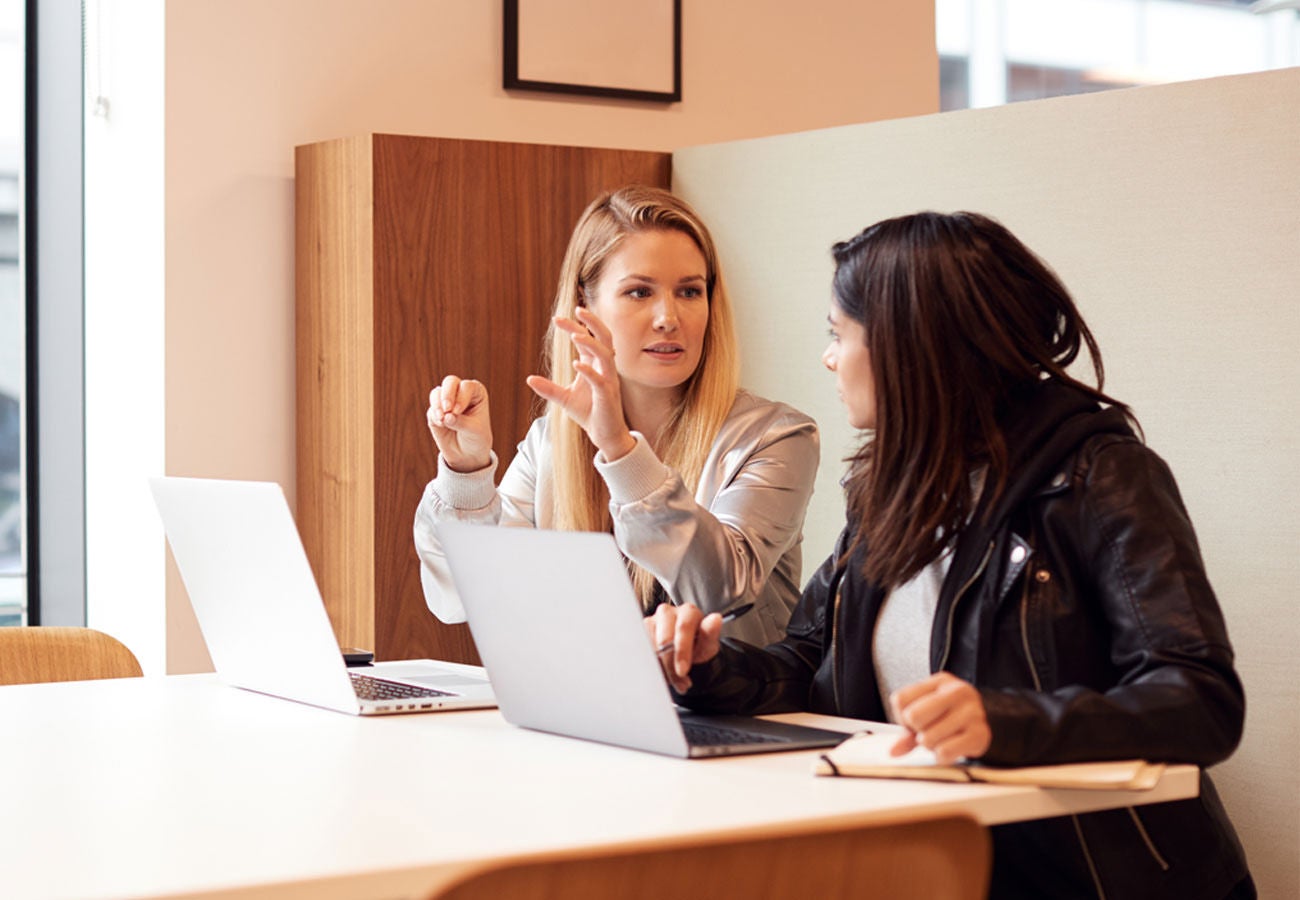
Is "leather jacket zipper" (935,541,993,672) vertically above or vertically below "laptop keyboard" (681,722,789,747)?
above

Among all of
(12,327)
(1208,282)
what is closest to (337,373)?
(12,327)

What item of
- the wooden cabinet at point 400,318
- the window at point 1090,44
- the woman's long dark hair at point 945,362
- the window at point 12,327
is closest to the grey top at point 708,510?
the woman's long dark hair at point 945,362

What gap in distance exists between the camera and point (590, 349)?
200 centimetres

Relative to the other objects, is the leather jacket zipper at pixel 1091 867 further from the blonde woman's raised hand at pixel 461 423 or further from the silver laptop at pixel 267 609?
the blonde woman's raised hand at pixel 461 423

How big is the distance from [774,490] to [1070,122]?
1.00 m

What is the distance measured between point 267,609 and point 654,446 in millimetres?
813

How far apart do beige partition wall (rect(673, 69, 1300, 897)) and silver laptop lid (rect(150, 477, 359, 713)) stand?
4.97 ft

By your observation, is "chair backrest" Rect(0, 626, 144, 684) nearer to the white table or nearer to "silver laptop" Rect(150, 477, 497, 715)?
"silver laptop" Rect(150, 477, 497, 715)

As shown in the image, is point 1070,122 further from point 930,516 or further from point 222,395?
point 222,395

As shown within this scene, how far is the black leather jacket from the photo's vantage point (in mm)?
1392

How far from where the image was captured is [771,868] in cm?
94

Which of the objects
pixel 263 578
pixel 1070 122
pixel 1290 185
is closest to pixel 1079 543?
pixel 263 578

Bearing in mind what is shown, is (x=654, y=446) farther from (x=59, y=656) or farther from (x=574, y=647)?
(x=574, y=647)

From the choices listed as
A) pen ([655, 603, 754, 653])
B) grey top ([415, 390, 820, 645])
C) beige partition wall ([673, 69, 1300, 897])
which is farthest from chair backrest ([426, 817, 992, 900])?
beige partition wall ([673, 69, 1300, 897])
